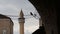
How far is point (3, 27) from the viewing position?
4675 cm

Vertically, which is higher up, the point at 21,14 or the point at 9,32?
the point at 21,14

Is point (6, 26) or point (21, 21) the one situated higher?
point (21, 21)

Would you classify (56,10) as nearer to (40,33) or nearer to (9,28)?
(40,33)

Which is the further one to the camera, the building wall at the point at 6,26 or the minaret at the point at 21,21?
the building wall at the point at 6,26

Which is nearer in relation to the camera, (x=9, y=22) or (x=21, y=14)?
(x=21, y=14)

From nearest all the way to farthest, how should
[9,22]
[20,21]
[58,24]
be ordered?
[58,24] → [20,21] → [9,22]

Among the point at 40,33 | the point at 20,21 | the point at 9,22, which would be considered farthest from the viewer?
the point at 9,22

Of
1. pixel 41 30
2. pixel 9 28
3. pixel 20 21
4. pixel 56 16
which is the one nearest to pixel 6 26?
pixel 9 28

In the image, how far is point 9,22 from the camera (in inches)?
1820

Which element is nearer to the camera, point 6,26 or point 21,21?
point 21,21

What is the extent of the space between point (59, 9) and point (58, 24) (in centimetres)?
76

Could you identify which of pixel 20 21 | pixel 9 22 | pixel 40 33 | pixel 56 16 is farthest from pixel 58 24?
pixel 9 22

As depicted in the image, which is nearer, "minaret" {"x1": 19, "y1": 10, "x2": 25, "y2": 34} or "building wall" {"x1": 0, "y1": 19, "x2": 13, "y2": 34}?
"minaret" {"x1": 19, "y1": 10, "x2": 25, "y2": 34}

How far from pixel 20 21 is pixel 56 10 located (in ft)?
87.6
